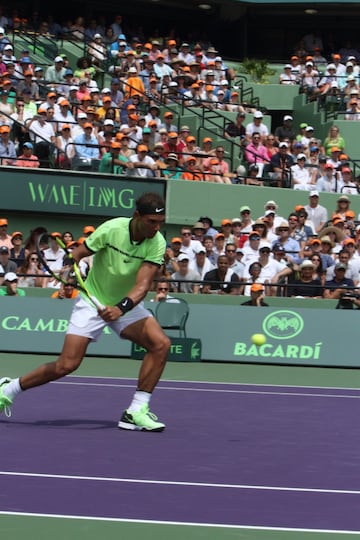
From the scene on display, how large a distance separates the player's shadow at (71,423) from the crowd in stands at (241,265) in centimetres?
693

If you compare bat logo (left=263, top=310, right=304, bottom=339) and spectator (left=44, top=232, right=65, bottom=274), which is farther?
spectator (left=44, top=232, right=65, bottom=274)

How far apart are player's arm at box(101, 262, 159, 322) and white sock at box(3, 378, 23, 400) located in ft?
3.13

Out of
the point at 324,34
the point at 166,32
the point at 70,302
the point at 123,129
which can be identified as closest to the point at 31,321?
the point at 70,302

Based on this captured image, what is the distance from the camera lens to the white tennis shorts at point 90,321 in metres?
9.19

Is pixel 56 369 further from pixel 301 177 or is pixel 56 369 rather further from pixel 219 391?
pixel 301 177

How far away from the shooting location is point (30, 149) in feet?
69.0

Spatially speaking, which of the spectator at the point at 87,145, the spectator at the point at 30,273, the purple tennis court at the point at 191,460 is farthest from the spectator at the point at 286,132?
Answer: the purple tennis court at the point at 191,460

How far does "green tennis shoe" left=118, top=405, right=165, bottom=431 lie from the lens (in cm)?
929

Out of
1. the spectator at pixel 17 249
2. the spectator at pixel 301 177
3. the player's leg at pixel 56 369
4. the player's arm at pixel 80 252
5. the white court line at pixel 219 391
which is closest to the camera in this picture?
the player's leg at pixel 56 369

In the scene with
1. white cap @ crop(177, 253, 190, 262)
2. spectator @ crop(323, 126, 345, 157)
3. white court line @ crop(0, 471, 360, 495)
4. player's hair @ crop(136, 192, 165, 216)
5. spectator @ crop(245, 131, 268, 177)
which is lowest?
white court line @ crop(0, 471, 360, 495)

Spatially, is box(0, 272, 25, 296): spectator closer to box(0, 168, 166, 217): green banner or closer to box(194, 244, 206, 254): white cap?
box(194, 244, 206, 254): white cap

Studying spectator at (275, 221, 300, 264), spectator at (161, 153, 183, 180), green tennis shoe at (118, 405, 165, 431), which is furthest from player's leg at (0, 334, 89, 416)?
spectator at (161, 153, 183, 180)

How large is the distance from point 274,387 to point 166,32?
22819 mm

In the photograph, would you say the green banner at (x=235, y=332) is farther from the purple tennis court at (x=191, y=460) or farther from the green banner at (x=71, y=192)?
the green banner at (x=71, y=192)
